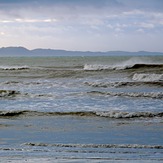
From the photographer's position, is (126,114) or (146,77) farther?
(146,77)

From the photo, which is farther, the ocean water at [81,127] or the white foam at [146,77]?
the white foam at [146,77]

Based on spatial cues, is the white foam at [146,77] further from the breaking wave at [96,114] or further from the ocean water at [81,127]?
the breaking wave at [96,114]

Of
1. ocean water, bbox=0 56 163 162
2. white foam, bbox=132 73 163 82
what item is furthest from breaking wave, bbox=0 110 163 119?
white foam, bbox=132 73 163 82

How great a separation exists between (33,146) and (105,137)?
2.06 meters

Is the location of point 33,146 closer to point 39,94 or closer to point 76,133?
point 76,133

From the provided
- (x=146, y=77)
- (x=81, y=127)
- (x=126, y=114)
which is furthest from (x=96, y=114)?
(x=146, y=77)

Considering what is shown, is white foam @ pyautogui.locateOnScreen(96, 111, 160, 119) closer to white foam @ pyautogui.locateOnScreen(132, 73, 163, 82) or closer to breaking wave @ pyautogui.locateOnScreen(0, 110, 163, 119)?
breaking wave @ pyautogui.locateOnScreen(0, 110, 163, 119)

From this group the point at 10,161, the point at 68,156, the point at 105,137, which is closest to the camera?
the point at 10,161

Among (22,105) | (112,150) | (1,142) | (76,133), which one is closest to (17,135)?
(1,142)

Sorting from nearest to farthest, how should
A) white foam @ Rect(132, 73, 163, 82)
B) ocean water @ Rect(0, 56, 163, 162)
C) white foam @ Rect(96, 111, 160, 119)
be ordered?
ocean water @ Rect(0, 56, 163, 162)
white foam @ Rect(96, 111, 160, 119)
white foam @ Rect(132, 73, 163, 82)

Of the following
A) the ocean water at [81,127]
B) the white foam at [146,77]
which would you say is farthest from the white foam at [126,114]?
the white foam at [146,77]

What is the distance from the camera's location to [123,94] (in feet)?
65.1

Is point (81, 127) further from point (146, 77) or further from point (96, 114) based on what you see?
Answer: point (146, 77)

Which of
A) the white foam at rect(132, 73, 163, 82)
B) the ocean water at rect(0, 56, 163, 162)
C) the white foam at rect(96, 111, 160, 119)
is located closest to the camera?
the ocean water at rect(0, 56, 163, 162)
